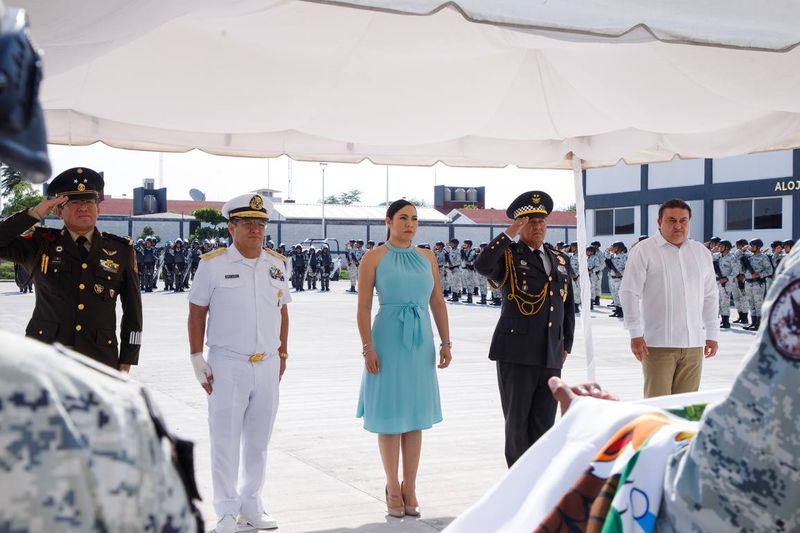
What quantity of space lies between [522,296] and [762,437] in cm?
413

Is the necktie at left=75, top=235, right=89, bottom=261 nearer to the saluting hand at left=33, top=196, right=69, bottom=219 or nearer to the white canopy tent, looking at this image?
the saluting hand at left=33, top=196, right=69, bottom=219

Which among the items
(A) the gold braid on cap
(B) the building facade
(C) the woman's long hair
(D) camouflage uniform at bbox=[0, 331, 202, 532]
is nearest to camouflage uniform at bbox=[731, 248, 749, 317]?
(B) the building facade

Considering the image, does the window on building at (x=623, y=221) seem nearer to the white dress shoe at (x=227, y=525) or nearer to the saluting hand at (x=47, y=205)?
the white dress shoe at (x=227, y=525)

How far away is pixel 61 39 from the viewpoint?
3.38m

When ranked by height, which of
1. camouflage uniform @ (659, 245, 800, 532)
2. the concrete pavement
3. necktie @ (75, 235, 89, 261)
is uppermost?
necktie @ (75, 235, 89, 261)

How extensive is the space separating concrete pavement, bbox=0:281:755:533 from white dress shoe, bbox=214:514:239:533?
0.76ft

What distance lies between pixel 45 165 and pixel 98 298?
3.94 meters

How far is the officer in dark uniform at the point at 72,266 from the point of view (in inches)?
177

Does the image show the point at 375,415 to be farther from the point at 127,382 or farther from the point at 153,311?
the point at 153,311

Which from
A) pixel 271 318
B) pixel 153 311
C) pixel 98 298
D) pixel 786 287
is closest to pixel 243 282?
pixel 271 318

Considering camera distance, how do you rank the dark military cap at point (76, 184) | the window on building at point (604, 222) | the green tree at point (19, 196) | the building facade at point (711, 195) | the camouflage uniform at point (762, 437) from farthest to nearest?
1. the green tree at point (19, 196)
2. the window on building at point (604, 222)
3. the building facade at point (711, 195)
4. the dark military cap at point (76, 184)
5. the camouflage uniform at point (762, 437)

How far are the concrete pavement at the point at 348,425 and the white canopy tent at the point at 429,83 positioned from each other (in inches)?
86.4

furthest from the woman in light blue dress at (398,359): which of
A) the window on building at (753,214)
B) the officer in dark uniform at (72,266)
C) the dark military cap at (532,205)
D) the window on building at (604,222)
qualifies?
the window on building at (604,222)

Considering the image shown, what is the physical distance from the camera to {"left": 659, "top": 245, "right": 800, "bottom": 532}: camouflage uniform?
135 cm
